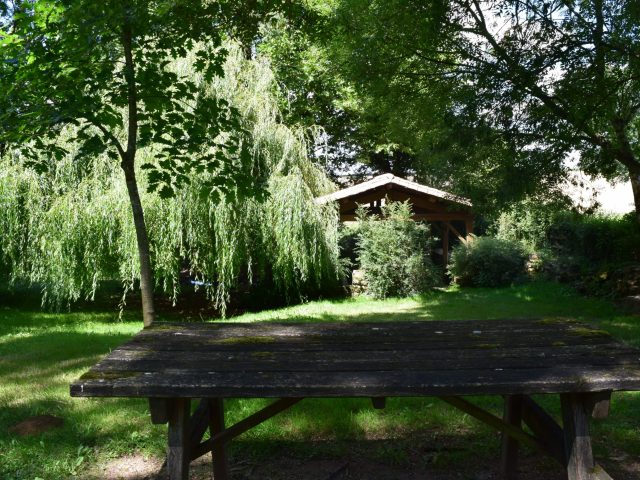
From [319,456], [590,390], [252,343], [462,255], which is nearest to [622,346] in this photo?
[590,390]

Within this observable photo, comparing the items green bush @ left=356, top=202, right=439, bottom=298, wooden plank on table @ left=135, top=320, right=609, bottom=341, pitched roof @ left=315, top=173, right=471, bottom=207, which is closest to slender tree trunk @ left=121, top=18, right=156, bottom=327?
wooden plank on table @ left=135, top=320, right=609, bottom=341

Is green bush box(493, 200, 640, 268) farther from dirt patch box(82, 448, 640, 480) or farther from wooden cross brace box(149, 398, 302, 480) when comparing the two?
wooden cross brace box(149, 398, 302, 480)

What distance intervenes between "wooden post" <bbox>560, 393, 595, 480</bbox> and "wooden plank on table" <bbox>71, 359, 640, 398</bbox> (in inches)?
11.9

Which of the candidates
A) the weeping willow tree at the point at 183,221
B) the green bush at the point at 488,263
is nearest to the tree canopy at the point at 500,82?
the weeping willow tree at the point at 183,221

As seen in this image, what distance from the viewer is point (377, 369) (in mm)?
2549

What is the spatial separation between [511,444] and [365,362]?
4.95 ft

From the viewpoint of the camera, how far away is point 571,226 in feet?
50.8

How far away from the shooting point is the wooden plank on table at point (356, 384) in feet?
7.64

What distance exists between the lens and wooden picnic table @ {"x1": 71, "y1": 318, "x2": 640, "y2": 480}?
2.36 meters

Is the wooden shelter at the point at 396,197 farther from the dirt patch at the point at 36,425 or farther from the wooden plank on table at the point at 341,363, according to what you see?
the wooden plank on table at the point at 341,363

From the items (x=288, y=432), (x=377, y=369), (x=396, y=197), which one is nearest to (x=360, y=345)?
(x=377, y=369)

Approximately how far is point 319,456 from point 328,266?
31.9 ft

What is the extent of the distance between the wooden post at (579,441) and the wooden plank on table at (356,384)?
0.30 meters

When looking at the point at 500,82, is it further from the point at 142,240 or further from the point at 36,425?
the point at 36,425
